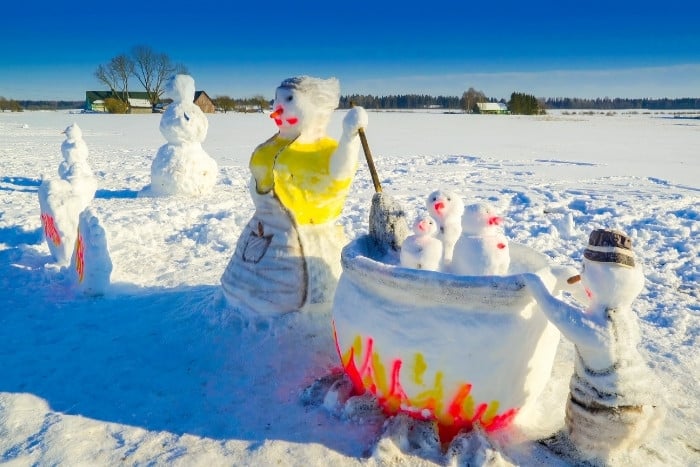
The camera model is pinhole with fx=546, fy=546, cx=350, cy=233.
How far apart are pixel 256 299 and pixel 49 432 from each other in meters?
1.16

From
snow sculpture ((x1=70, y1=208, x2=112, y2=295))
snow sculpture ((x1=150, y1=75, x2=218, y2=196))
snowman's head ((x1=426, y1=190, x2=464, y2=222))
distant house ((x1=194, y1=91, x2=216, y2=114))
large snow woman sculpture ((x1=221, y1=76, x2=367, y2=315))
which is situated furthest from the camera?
distant house ((x1=194, y1=91, x2=216, y2=114))

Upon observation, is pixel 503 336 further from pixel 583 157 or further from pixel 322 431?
pixel 583 157

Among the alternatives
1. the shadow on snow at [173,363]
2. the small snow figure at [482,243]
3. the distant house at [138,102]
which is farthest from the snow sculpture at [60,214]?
the distant house at [138,102]

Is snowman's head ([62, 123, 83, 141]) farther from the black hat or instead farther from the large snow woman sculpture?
the black hat

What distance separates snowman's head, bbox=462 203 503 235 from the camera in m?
2.27

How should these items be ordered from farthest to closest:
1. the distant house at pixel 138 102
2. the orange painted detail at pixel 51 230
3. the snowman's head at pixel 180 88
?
the distant house at pixel 138 102
the snowman's head at pixel 180 88
the orange painted detail at pixel 51 230

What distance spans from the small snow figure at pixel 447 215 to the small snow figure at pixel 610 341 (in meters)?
0.64

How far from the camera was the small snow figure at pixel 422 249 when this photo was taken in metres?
2.41

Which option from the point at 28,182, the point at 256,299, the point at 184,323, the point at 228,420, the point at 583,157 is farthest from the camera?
the point at 583,157

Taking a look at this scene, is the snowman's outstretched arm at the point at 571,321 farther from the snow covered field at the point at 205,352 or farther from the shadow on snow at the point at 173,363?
the shadow on snow at the point at 173,363

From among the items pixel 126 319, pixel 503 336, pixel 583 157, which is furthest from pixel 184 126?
pixel 583 157

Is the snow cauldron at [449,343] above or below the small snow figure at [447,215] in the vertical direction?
below

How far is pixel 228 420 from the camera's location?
2457 millimetres

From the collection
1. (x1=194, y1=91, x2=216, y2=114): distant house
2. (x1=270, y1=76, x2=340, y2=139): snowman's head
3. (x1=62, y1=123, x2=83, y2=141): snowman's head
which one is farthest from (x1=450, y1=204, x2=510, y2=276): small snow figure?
(x1=194, y1=91, x2=216, y2=114): distant house
